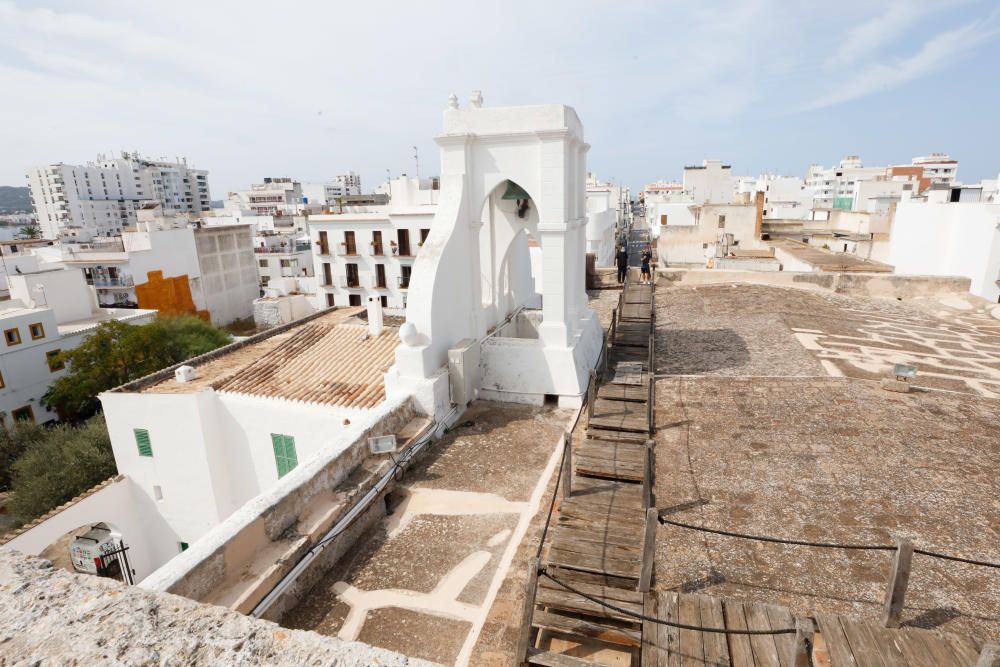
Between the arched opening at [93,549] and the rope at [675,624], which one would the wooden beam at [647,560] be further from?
the arched opening at [93,549]

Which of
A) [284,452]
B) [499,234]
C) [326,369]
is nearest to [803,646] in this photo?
[499,234]

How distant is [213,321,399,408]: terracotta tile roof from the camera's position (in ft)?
41.3

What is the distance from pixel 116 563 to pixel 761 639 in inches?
755

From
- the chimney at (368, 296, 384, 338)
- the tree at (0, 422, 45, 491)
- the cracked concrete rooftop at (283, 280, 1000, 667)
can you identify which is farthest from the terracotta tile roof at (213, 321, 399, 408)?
the tree at (0, 422, 45, 491)

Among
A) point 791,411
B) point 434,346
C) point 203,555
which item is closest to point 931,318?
point 791,411

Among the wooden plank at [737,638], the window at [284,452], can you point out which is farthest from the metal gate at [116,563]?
the wooden plank at [737,638]

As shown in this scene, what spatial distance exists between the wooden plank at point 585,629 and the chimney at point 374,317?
10457 mm

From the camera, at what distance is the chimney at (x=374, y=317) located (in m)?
14.8

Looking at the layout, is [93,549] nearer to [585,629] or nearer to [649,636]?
[585,629]

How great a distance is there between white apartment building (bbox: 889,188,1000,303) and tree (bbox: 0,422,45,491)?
50.3 meters

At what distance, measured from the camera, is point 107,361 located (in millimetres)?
31016

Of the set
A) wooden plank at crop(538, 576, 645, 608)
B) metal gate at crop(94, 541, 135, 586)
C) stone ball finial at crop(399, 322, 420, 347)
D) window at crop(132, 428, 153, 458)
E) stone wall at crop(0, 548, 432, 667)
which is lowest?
metal gate at crop(94, 541, 135, 586)

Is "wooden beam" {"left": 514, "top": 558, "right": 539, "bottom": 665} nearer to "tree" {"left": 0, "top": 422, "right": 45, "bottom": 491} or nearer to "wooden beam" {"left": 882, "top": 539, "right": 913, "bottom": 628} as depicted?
"wooden beam" {"left": 882, "top": 539, "right": 913, "bottom": 628}

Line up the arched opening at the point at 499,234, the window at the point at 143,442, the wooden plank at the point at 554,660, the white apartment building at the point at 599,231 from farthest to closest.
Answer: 1. the white apartment building at the point at 599,231
2. the window at the point at 143,442
3. the arched opening at the point at 499,234
4. the wooden plank at the point at 554,660
